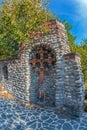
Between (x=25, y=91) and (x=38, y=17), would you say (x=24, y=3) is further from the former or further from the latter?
(x=25, y=91)

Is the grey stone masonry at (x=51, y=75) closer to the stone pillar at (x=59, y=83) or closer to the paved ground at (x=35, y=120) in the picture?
the stone pillar at (x=59, y=83)

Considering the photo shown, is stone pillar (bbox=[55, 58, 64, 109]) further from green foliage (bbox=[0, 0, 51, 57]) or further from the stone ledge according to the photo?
green foliage (bbox=[0, 0, 51, 57])

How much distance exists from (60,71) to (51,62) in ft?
3.20

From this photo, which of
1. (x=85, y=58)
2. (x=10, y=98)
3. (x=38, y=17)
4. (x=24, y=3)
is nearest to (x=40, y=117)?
(x=10, y=98)

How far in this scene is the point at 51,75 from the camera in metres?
10.5

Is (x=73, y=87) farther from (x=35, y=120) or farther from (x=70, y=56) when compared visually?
(x=35, y=120)

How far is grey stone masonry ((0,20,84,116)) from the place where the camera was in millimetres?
9109

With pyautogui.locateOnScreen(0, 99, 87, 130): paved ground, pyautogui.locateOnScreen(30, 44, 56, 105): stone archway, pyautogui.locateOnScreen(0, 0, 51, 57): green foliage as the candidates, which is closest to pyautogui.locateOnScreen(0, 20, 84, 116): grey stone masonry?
pyautogui.locateOnScreen(30, 44, 56, 105): stone archway

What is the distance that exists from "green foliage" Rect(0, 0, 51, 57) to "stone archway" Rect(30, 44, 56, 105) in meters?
1.41

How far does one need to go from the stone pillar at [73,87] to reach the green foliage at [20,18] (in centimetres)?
380

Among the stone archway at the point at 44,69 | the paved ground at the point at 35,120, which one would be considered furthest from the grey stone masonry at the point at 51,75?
Answer: the paved ground at the point at 35,120

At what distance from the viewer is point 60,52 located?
9805mm

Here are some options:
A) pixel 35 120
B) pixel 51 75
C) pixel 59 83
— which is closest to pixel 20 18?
pixel 51 75

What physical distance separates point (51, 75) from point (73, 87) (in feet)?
6.44
